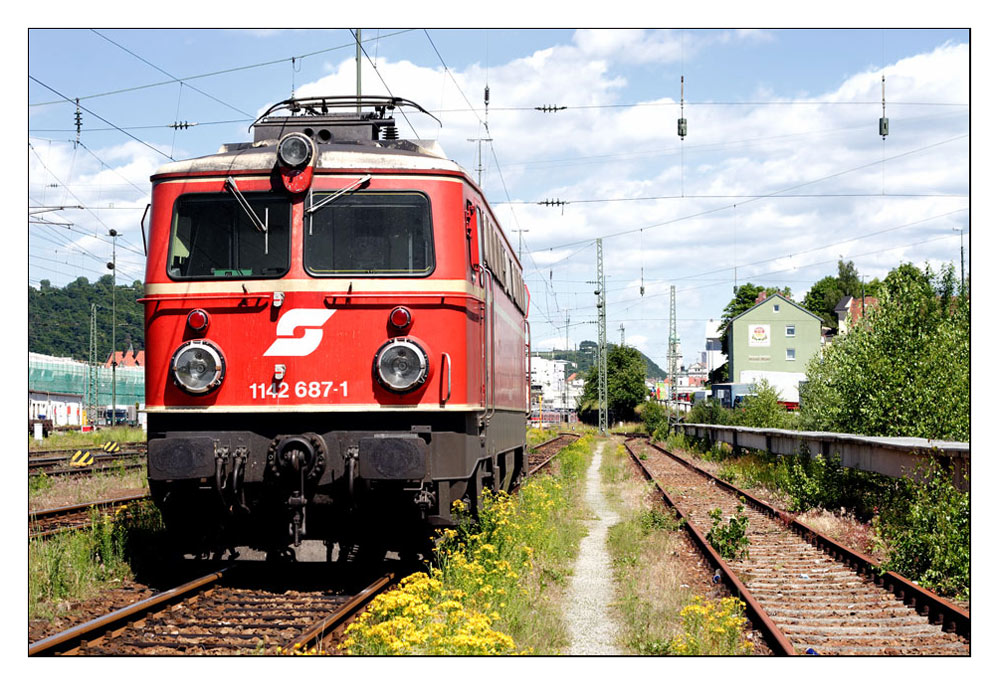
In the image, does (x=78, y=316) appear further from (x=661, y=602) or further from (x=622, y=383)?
(x=622, y=383)

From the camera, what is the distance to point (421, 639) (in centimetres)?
611

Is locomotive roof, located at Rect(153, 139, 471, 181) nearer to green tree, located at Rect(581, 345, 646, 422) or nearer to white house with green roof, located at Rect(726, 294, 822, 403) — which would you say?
green tree, located at Rect(581, 345, 646, 422)

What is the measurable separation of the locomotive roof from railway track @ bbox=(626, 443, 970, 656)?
4736mm

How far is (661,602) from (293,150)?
5168 mm

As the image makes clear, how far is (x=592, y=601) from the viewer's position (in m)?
9.30

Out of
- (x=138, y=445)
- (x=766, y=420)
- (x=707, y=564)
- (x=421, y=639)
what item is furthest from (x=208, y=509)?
(x=766, y=420)

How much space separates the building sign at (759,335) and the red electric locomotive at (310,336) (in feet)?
228

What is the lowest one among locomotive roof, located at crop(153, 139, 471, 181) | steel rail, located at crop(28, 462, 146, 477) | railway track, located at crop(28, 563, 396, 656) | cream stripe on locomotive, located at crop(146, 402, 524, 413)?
steel rail, located at crop(28, 462, 146, 477)

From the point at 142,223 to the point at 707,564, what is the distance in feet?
22.9

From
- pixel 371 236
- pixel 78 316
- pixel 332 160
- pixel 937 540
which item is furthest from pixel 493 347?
pixel 78 316

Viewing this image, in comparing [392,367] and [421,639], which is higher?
[392,367]

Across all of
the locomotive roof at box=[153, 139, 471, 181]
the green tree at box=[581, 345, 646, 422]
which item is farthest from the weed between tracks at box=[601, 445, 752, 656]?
the green tree at box=[581, 345, 646, 422]

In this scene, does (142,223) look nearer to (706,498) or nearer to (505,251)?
(505,251)

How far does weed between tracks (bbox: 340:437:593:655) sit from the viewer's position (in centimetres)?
638
